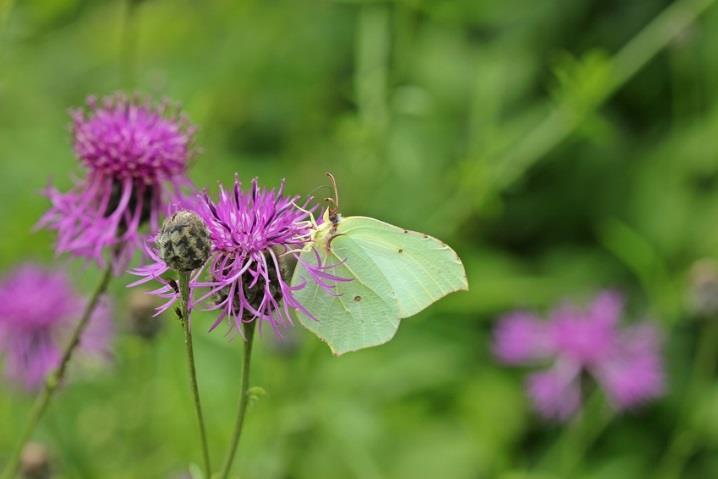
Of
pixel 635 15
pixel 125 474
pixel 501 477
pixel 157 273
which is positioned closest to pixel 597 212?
pixel 635 15

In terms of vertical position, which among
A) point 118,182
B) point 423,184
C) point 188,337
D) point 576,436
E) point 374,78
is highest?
point 374,78

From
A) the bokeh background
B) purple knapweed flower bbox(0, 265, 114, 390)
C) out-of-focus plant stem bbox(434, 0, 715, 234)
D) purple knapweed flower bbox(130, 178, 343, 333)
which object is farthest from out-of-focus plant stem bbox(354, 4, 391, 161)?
purple knapweed flower bbox(130, 178, 343, 333)

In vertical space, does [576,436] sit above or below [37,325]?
below

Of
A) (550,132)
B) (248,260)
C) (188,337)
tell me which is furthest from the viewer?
(550,132)

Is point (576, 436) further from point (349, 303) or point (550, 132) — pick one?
point (349, 303)

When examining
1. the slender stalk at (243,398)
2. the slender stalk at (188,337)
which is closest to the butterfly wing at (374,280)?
the slender stalk at (243,398)

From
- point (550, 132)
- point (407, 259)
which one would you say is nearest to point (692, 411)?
point (550, 132)
